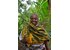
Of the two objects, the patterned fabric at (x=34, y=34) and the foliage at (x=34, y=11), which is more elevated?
the foliage at (x=34, y=11)

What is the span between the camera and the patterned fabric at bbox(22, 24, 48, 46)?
4.22ft

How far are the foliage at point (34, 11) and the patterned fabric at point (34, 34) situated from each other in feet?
0.15

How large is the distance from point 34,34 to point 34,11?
215 millimetres

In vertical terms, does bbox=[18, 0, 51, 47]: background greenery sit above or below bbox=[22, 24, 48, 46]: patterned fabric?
above

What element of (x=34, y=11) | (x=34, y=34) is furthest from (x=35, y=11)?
(x=34, y=34)

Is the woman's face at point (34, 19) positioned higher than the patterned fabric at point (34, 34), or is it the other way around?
the woman's face at point (34, 19)

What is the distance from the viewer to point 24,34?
1.29m

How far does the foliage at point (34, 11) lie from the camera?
1293 mm

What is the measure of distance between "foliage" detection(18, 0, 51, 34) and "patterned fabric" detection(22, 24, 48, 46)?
5 cm
